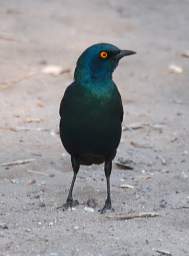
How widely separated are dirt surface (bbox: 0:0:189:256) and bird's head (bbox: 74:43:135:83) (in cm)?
89

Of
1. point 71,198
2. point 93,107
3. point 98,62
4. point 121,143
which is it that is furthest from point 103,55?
point 121,143

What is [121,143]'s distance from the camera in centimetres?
840

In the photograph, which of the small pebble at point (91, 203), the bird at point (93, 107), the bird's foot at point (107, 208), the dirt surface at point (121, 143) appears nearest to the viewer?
the dirt surface at point (121, 143)

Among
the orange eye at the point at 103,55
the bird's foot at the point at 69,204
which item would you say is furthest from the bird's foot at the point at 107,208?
the orange eye at the point at 103,55

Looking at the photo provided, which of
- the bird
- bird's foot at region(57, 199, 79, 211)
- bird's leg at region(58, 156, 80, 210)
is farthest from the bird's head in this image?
bird's foot at region(57, 199, 79, 211)

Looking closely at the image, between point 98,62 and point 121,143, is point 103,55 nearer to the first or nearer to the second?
point 98,62

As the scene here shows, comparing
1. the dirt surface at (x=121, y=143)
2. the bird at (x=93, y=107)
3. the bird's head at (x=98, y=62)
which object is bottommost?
the dirt surface at (x=121, y=143)

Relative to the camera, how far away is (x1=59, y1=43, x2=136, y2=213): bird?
6348 millimetres

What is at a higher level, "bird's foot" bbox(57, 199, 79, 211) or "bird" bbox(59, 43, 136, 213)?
"bird" bbox(59, 43, 136, 213)

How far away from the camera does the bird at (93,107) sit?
6348 millimetres

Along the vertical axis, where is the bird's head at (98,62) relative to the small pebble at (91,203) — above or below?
above

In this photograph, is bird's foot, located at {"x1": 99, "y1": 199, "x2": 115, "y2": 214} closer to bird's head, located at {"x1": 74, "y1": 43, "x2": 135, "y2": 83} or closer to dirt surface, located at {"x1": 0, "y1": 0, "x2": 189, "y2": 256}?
dirt surface, located at {"x1": 0, "y1": 0, "x2": 189, "y2": 256}

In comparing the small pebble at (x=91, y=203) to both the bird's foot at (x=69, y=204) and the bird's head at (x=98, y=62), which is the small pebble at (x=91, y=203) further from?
the bird's head at (x=98, y=62)

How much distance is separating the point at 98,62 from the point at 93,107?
0.31 meters
